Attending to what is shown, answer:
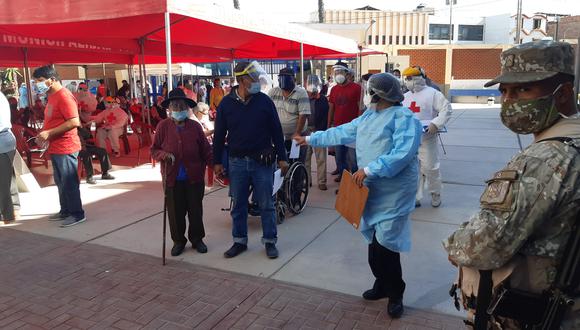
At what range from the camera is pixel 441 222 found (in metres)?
5.28

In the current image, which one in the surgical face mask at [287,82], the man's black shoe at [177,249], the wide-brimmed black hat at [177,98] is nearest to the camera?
the wide-brimmed black hat at [177,98]

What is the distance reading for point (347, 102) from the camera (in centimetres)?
662

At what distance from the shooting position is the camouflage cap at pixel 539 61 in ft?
4.83

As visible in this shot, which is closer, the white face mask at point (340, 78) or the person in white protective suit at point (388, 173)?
the person in white protective suit at point (388, 173)

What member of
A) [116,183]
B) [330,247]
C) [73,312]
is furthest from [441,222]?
[116,183]

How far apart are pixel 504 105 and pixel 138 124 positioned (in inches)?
385

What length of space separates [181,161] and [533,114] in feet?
10.7

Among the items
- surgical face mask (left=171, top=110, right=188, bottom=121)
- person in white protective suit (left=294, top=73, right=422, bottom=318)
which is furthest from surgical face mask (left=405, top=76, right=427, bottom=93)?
surgical face mask (left=171, top=110, right=188, bottom=121)

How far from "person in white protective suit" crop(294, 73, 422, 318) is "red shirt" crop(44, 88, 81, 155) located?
348 centimetres

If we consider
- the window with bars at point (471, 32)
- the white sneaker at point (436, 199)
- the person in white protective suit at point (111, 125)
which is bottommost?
the white sneaker at point (436, 199)

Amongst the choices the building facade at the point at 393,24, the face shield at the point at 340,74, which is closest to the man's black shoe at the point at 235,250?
the face shield at the point at 340,74

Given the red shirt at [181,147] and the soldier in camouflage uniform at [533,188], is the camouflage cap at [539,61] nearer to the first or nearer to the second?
the soldier in camouflage uniform at [533,188]

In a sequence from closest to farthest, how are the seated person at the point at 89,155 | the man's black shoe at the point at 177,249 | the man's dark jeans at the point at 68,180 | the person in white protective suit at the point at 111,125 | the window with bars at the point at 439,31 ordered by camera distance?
1. the man's black shoe at the point at 177,249
2. the man's dark jeans at the point at 68,180
3. the seated person at the point at 89,155
4. the person in white protective suit at the point at 111,125
5. the window with bars at the point at 439,31

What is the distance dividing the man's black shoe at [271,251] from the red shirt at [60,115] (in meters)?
2.61
